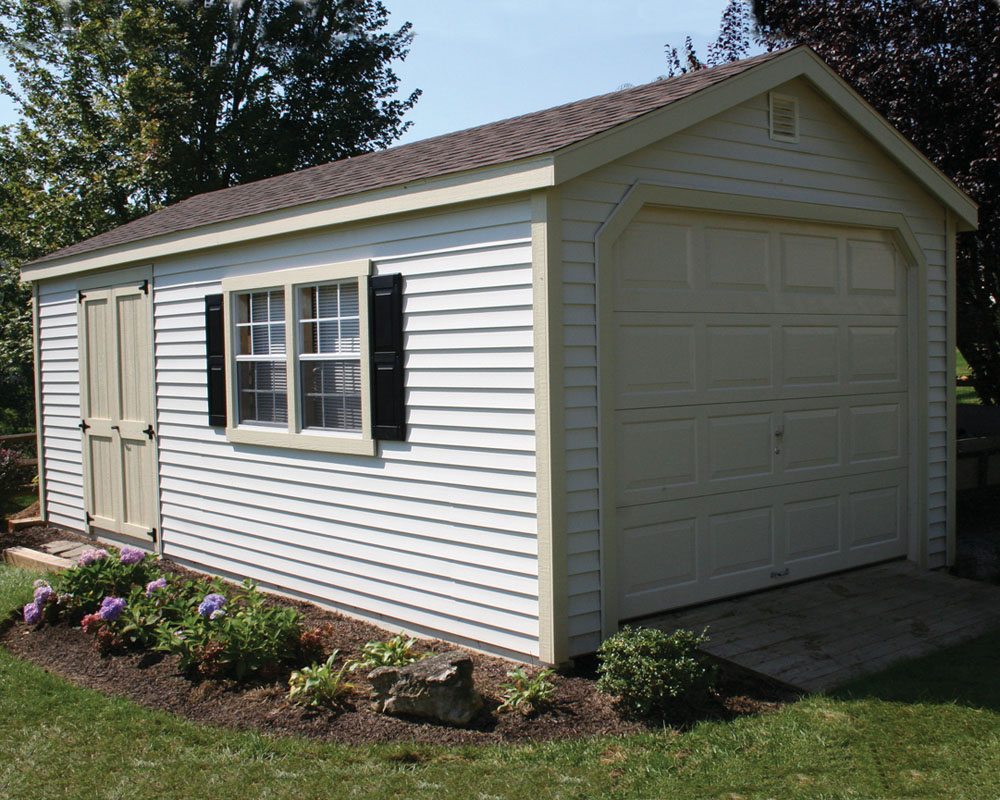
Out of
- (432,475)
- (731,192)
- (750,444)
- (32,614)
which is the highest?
(731,192)

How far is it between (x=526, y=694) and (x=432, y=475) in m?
1.71

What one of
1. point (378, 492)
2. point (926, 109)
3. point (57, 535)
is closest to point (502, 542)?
point (378, 492)

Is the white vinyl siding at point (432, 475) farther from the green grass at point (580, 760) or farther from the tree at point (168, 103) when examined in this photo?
the tree at point (168, 103)

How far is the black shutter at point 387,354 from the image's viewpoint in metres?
6.26

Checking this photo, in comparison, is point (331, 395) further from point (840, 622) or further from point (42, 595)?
point (840, 622)

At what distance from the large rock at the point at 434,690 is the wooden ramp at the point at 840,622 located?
1.52 m

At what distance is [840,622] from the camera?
610 centimetres

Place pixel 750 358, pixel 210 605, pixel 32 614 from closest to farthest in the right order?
pixel 210 605 → pixel 750 358 → pixel 32 614

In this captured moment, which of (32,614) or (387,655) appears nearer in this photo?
(387,655)

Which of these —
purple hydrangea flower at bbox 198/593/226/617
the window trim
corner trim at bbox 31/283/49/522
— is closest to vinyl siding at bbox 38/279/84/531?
corner trim at bbox 31/283/49/522

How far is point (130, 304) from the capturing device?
30.1ft

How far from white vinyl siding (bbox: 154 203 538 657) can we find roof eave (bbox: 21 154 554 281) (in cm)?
13

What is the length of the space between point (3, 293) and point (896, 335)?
16749 millimetres

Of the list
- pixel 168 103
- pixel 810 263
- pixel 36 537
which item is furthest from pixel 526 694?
pixel 168 103
